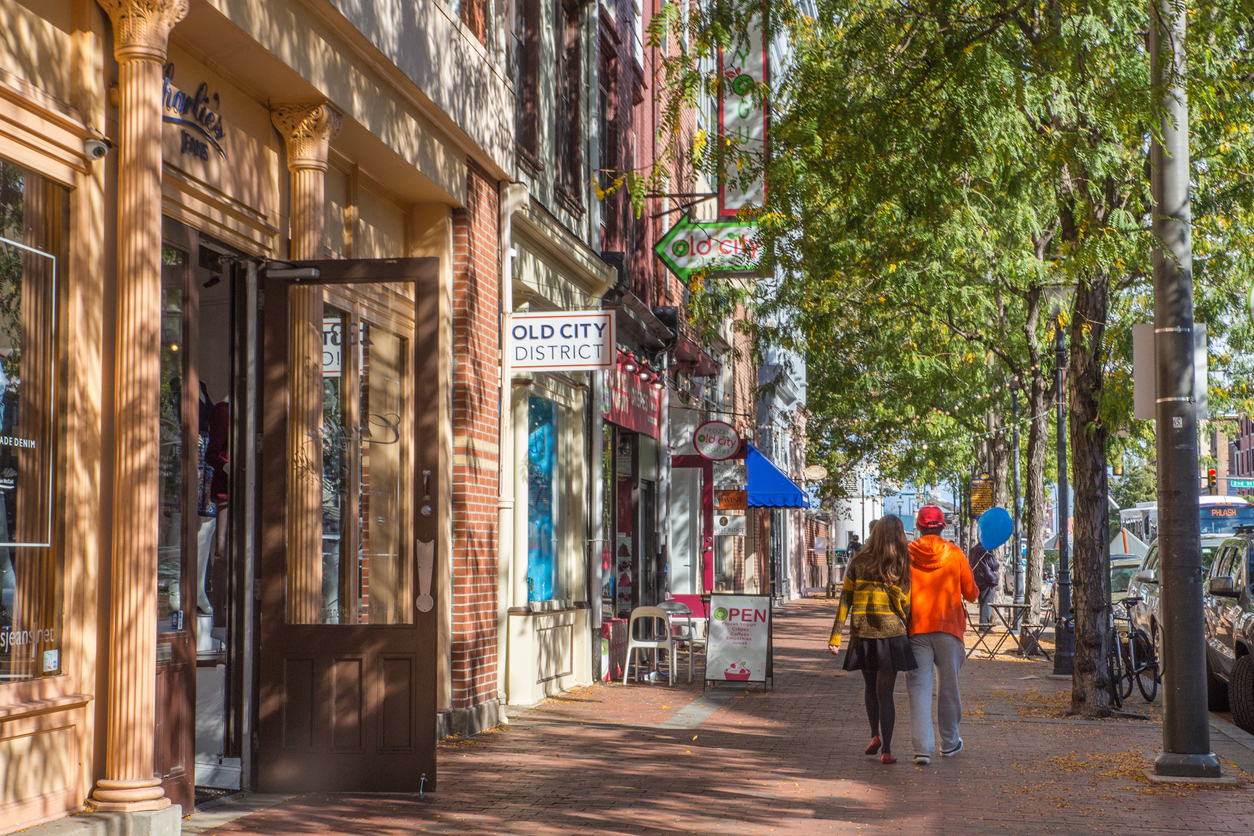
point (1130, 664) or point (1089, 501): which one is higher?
point (1089, 501)

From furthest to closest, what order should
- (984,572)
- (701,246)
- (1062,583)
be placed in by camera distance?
1. (984,572)
2. (701,246)
3. (1062,583)

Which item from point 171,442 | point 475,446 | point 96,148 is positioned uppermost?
point 96,148

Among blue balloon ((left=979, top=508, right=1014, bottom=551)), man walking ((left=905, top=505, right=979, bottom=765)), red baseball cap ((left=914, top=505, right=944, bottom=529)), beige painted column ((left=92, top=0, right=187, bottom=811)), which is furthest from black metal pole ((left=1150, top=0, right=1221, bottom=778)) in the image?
blue balloon ((left=979, top=508, right=1014, bottom=551))

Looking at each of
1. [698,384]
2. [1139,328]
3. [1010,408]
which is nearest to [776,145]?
[1139,328]

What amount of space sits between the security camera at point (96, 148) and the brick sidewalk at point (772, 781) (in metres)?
3.32

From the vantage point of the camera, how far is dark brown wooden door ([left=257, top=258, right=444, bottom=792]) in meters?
7.83

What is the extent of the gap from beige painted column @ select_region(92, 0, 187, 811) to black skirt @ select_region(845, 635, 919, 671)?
5.14 m

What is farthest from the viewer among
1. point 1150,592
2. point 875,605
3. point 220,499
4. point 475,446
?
point 1150,592

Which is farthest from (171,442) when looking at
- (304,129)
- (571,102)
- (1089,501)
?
(571,102)

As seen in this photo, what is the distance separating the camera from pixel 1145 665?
14523 millimetres

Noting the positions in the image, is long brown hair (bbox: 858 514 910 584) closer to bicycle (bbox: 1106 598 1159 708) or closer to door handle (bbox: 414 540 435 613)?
door handle (bbox: 414 540 435 613)

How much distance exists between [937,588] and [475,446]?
3.94 meters

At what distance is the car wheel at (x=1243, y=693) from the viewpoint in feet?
39.2

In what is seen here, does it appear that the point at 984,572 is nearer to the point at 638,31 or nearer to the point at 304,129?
the point at 638,31
